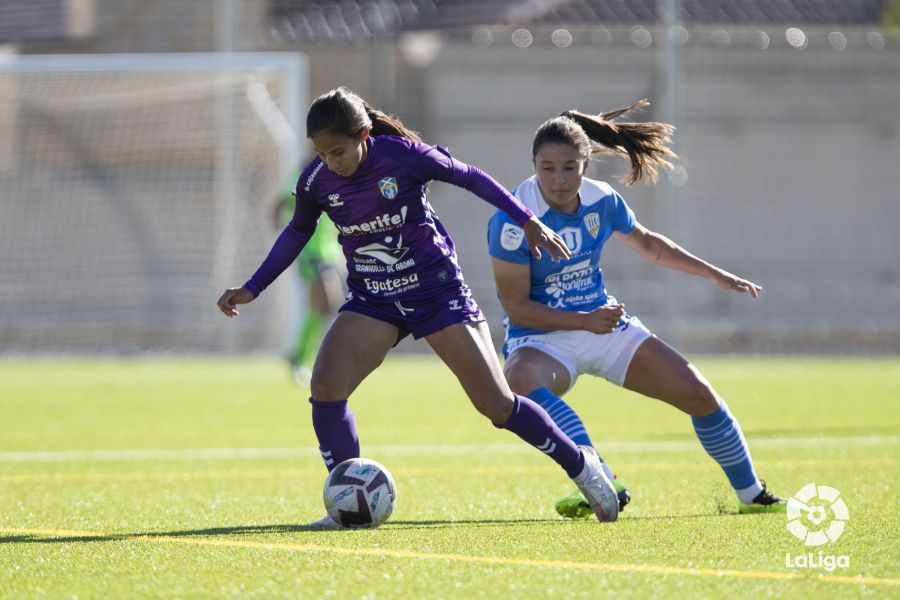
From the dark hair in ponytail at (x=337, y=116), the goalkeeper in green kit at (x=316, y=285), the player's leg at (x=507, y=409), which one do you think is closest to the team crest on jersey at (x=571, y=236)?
the player's leg at (x=507, y=409)

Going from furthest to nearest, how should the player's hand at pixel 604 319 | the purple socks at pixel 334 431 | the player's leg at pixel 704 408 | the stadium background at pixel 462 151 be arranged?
1. the stadium background at pixel 462 151
2. the player's leg at pixel 704 408
3. the purple socks at pixel 334 431
4. the player's hand at pixel 604 319

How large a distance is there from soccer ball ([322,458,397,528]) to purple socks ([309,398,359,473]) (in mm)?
201

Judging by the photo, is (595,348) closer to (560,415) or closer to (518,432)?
(560,415)

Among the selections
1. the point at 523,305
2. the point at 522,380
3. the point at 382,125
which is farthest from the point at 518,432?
the point at 382,125

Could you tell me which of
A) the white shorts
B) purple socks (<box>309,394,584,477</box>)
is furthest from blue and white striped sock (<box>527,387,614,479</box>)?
purple socks (<box>309,394,584,477</box>)

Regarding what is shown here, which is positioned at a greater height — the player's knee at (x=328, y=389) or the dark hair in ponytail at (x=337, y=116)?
the dark hair in ponytail at (x=337, y=116)

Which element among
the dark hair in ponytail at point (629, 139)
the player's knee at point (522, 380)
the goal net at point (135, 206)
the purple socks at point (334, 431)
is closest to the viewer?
the purple socks at point (334, 431)

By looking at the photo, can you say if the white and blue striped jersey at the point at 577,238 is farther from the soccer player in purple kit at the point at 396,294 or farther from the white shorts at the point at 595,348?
the soccer player in purple kit at the point at 396,294

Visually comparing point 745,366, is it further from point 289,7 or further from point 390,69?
point 289,7

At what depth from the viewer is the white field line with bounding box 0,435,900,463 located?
7.61 meters

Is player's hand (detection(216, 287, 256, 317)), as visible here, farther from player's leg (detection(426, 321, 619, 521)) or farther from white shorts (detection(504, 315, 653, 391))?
white shorts (detection(504, 315, 653, 391))

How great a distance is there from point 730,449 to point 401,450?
111 inches

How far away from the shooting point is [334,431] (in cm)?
514

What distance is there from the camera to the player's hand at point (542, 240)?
479 cm
